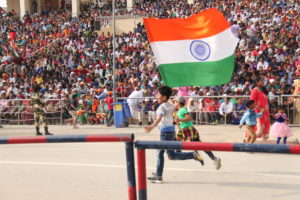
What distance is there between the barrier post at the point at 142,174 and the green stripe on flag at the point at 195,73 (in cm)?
737

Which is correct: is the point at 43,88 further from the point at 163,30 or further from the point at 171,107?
the point at 171,107

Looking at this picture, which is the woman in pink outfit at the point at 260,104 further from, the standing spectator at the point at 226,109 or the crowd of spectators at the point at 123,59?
the standing spectator at the point at 226,109

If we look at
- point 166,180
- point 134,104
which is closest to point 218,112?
point 134,104

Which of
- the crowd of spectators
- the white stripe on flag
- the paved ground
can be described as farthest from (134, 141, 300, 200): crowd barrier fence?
the crowd of spectators

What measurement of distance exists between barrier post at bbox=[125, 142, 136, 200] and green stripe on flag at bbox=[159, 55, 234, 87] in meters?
7.29

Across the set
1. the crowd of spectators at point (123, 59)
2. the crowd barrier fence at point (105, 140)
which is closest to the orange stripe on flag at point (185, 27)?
the crowd of spectators at point (123, 59)

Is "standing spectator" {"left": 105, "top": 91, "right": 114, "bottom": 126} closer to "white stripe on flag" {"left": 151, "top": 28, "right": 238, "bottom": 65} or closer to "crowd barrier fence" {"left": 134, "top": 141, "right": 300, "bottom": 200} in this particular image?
"white stripe on flag" {"left": 151, "top": 28, "right": 238, "bottom": 65}

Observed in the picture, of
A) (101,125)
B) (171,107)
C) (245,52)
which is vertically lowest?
(101,125)

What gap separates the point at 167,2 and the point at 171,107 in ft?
82.9

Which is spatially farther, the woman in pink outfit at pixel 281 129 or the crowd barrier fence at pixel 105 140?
the woman in pink outfit at pixel 281 129

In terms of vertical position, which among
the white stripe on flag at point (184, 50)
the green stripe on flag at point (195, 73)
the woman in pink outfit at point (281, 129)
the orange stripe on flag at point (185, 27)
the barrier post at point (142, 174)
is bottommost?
the woman in pink outfit at point (281, 129)

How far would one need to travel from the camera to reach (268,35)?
798 inches

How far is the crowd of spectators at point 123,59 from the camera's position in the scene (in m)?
17.7

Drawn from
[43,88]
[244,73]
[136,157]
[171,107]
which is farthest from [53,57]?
[136,157]
